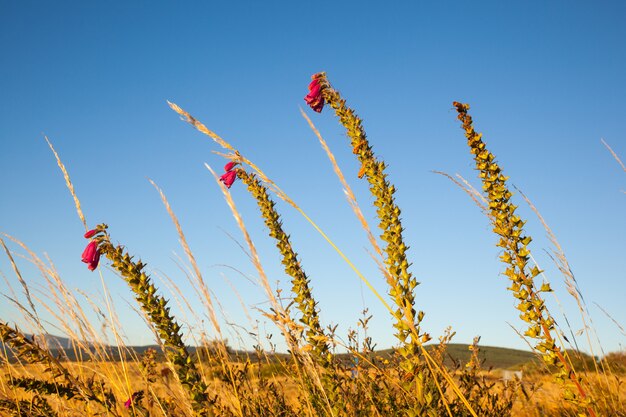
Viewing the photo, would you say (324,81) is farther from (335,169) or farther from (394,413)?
(394,413)

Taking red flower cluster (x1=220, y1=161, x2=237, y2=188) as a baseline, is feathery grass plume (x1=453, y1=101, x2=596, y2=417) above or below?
below

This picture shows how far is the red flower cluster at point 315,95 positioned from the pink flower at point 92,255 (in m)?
2.12

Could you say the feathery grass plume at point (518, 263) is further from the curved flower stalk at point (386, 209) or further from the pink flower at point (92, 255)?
the pink flower at point (92, 255)

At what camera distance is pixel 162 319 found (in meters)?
3.47

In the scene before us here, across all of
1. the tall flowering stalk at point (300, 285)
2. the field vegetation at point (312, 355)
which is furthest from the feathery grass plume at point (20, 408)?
the tall flowering stalk at point (300, 285)

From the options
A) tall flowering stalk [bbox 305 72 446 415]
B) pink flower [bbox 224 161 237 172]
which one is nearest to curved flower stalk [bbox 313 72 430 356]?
tall flowering stalk [bbox 305 72 446 415]

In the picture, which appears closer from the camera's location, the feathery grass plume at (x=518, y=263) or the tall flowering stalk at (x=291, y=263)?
the feathery grass plume at (x=518, y=263)

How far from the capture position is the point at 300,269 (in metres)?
5.04

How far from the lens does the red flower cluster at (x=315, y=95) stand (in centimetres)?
389

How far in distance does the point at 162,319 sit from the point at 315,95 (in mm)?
2211

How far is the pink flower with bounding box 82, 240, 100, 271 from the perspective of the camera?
11.5 ft

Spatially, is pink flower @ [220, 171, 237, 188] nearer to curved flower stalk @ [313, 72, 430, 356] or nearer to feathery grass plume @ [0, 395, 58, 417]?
curved flower stalk @ [313, 72, 430, 356]

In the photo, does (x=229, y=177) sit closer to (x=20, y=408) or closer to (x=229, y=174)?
(x=229, y=174)

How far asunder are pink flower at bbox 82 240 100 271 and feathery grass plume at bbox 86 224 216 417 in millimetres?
37
